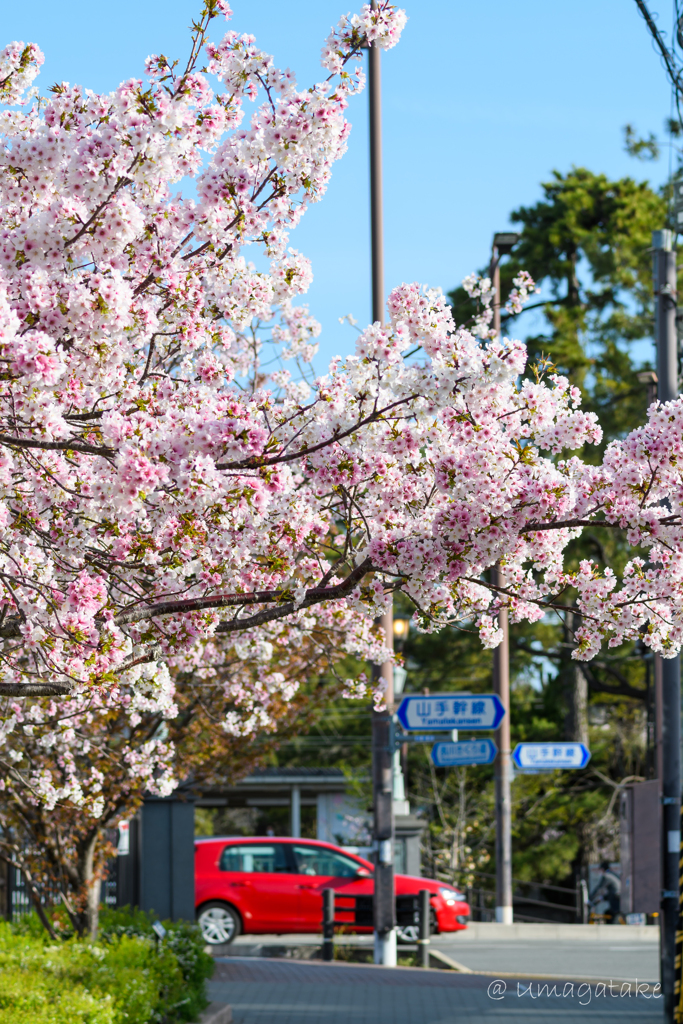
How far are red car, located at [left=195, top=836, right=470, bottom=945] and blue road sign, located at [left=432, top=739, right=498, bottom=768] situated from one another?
135 inches

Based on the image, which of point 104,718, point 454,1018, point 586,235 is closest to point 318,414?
point 104,718

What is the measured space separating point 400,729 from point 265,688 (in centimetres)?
416

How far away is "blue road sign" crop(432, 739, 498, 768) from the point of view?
14773 mm

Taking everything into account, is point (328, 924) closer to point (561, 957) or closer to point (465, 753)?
point (465, 753)

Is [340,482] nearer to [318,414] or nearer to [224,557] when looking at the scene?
[318,414]

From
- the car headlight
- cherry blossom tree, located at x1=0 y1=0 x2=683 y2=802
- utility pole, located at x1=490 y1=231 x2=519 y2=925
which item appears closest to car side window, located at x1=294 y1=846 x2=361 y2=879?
the car headlight

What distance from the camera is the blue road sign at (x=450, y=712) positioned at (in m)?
14.1

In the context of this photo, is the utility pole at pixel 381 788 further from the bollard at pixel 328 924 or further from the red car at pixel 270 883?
the red car at pixel 270 883

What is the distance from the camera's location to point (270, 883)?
17.8 m

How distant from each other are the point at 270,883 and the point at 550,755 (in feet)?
15.9

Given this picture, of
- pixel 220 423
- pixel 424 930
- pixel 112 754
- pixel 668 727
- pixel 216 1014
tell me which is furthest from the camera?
pixel 424 930

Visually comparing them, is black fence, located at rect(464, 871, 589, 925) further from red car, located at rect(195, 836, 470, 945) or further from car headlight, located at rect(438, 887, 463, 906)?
red car, located at rect(195, 836, 470, 945)

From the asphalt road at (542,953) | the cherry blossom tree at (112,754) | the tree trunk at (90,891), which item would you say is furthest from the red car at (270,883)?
the tree trunk at (90,891)

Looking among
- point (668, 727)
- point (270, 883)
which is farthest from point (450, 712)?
point (270, 883)
